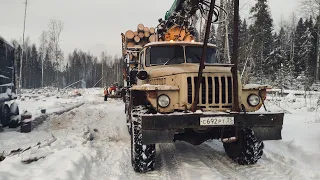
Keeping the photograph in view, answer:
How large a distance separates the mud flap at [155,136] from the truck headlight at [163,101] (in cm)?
51

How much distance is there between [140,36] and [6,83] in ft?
17.7

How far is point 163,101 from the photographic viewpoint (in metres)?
5.27

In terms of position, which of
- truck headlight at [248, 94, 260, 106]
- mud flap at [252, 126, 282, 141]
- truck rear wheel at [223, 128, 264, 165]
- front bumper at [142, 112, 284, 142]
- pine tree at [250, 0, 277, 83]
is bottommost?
truck rear wheel at [223, 128, 264, 165]

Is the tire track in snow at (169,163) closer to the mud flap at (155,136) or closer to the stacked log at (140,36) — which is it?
the mud flap at (155,136)

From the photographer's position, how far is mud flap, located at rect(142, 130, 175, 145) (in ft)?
16.2

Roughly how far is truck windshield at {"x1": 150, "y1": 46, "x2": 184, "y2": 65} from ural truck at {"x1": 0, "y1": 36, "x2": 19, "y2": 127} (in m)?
6.11

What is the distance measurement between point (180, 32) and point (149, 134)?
480 centimetres

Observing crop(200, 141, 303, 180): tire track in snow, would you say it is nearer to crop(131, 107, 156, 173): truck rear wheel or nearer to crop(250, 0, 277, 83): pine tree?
crop(131, 107, 156, 173): truck rear wheel

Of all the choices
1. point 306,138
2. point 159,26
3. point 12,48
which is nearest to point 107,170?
point 306,138

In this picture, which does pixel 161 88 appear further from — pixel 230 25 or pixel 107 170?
pixel 230 25

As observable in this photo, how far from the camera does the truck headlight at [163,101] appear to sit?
525 cm

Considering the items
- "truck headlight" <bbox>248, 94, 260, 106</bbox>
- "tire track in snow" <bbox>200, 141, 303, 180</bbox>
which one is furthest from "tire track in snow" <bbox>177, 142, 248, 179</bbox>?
"truck headlight" <bbox>248, 94, 260, 106</bbox>

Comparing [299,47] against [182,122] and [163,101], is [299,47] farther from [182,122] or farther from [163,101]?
[182,122]

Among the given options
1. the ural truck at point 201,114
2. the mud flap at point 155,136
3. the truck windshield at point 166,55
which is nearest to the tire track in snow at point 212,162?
the ural truck at point 201,114
